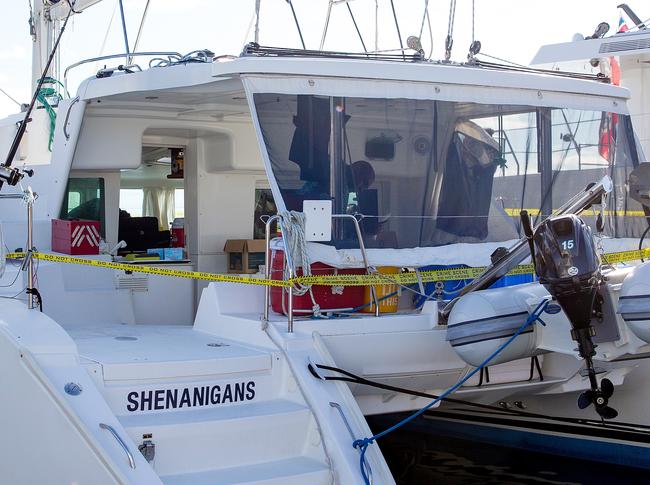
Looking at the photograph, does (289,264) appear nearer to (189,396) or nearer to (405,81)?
(189,396)

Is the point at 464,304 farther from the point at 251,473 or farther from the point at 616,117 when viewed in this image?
the point at 616,117

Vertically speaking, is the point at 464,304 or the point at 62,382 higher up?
the point at 464,304

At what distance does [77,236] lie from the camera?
256 inches

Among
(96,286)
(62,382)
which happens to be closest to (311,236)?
(62,382)

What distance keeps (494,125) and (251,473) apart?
2742mm

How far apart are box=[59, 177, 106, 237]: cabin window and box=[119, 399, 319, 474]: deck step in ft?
11.0

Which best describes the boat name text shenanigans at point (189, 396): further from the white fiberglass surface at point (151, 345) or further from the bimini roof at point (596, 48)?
the bimini roof at point (596, 48)

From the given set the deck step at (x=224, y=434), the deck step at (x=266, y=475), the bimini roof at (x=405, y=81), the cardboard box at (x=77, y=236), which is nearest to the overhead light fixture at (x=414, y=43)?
the bimini roof at (x=405, y=81)

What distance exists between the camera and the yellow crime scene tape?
15.5 ft

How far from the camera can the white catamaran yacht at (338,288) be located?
4043 mm

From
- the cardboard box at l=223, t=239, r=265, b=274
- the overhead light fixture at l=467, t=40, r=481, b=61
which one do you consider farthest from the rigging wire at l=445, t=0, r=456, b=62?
the cardboard box at l=223, t=239, r=265, b=274

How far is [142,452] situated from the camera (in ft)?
12.7

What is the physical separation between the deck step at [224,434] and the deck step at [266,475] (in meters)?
0.04

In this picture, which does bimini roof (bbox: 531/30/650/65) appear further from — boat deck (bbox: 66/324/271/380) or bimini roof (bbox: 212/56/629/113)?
boat deck (bbox: 66/324/271/380)
